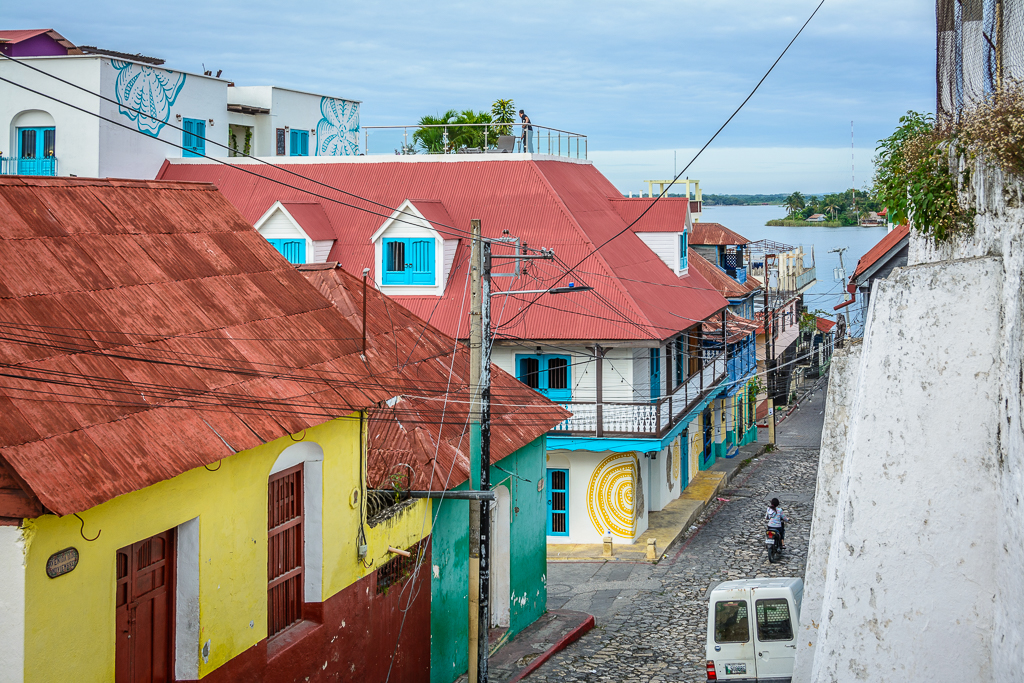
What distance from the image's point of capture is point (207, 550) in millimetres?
9484

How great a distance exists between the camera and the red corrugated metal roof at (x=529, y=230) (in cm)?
2581

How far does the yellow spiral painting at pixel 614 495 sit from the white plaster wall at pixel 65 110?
57.1 feet

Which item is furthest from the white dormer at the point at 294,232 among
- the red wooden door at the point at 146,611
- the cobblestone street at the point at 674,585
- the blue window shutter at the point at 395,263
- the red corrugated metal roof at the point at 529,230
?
the red wooden door at the point at 146,611

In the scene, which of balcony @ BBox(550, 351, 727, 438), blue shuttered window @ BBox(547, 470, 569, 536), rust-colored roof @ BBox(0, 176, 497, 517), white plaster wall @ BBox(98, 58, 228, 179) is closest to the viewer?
rust-colored roof @ BBox(0, 176, 497, 517)

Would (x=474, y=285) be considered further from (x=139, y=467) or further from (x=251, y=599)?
(x=139, y=467)

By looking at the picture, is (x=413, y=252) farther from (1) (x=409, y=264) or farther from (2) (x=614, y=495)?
(2) (x=614, y=495)

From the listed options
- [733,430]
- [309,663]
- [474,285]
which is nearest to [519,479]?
[474,285]

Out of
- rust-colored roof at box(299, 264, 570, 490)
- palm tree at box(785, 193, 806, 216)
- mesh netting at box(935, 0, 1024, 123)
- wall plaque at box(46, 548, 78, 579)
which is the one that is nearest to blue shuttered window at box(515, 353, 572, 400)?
rust-colored roof at box(299, 264, 570, 490)

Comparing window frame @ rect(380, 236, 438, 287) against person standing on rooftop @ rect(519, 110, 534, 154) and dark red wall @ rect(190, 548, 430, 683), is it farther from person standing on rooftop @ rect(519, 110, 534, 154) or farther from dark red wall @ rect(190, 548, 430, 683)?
dark red wall @ rect(190, 548, 430, 683)

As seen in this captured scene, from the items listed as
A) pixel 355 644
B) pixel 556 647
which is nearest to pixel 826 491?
pixel 355 644

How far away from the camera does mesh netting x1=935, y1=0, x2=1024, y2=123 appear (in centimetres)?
880

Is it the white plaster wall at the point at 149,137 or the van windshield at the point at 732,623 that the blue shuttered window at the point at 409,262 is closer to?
the white plaster wall at the point at 149,137

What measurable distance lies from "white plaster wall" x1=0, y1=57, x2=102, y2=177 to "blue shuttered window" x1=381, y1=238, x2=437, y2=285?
9687 mm

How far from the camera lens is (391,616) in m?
13.2
